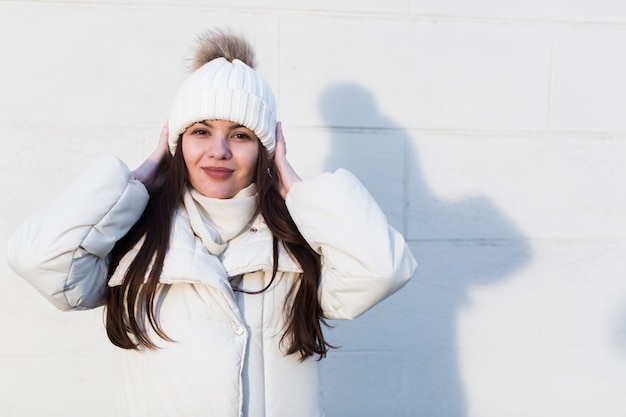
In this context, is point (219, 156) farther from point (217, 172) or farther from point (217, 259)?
point (217, 259)

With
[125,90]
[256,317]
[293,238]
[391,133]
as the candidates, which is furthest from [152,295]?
[391,133]

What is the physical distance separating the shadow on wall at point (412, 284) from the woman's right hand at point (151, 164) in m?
1.00

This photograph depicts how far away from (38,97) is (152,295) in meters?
1.42

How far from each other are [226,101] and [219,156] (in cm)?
15

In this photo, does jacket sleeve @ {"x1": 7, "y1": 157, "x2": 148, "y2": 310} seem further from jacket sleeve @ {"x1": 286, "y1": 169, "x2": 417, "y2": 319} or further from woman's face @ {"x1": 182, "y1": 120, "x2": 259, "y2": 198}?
jacket sleeve @ {"x1": 286, "y1": 169, "x2": 417, "y2": 319}

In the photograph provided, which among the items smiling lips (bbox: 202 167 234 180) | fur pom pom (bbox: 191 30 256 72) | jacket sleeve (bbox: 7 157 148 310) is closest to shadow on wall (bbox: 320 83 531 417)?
fur pom pom (bbox: 191 30 256 72)

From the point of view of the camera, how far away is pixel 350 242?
1.52 meters

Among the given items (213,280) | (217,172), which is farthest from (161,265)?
(217,172)

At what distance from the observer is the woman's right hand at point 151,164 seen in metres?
1.74

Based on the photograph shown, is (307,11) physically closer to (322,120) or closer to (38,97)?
(322,120)

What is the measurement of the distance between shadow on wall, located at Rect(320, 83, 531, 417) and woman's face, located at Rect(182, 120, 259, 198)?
105 centimetres

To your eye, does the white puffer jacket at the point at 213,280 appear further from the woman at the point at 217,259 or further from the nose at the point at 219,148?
the nose at the point at 219,148

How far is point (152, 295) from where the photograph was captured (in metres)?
1.56

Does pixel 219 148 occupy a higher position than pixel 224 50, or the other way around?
pixel 224 50
